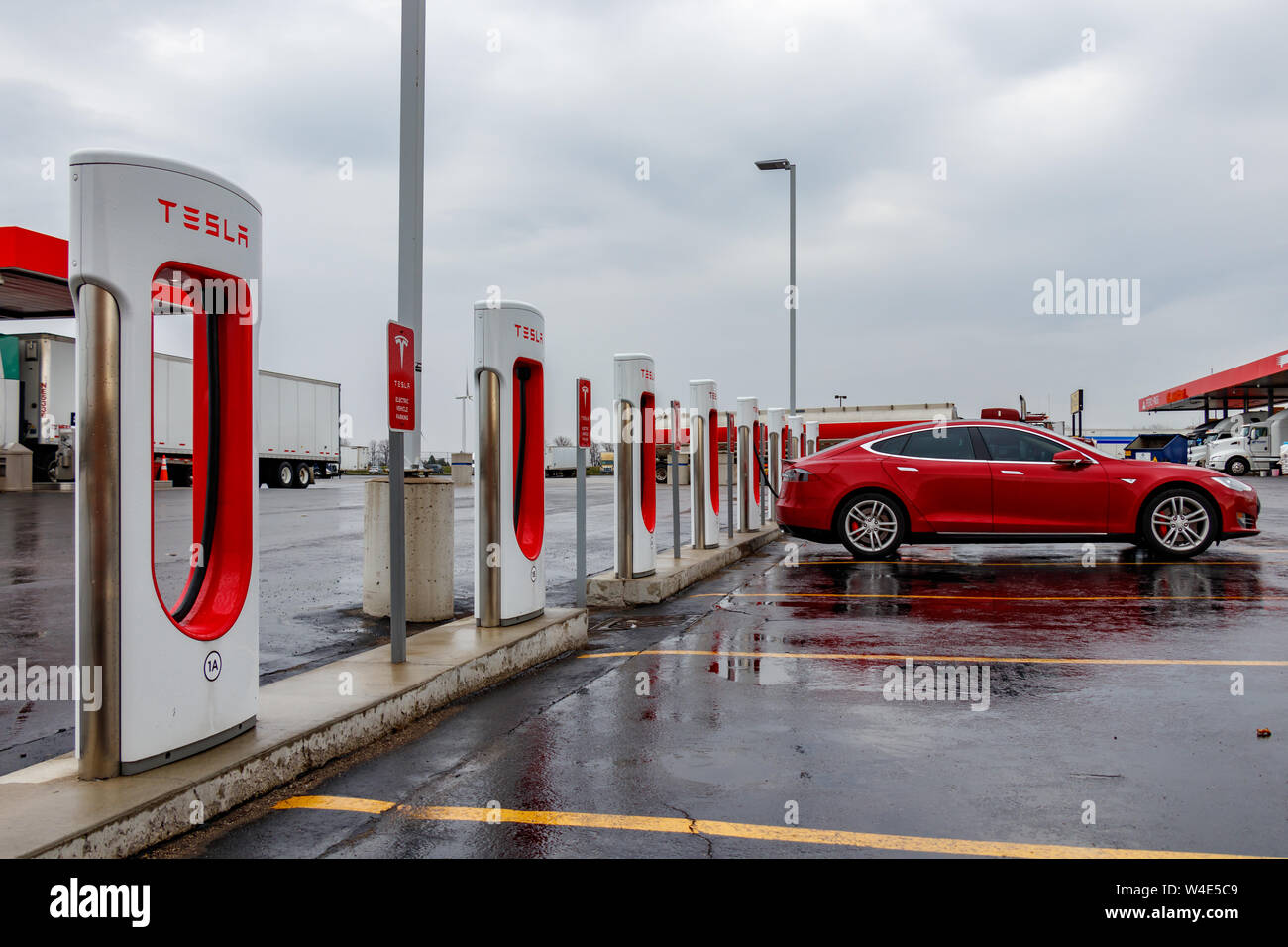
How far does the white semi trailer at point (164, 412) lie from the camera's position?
27766 mm

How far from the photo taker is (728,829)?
3410 millimetres

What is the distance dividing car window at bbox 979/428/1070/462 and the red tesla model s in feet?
0.04

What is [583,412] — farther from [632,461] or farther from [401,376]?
[401,376]

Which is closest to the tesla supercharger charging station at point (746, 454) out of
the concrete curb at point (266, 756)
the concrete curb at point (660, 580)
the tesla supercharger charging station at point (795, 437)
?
the concrete curb at point (660, 580)

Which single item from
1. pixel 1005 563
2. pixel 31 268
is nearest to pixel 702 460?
pixel 1005 563

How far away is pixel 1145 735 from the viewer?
4465 mm

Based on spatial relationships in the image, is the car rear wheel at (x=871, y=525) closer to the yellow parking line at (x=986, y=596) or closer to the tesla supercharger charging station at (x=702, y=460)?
the tesla supercharger charging station at (x=702, y=460)

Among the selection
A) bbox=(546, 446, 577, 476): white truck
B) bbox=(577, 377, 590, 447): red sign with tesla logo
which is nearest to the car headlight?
bbox=(577, 377, 590, 447): red sign with tesla logo

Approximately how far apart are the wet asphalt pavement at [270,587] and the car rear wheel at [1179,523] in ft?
20.2

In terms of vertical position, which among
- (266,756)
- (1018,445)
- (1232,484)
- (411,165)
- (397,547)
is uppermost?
(411,165)

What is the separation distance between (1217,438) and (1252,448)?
3564mm

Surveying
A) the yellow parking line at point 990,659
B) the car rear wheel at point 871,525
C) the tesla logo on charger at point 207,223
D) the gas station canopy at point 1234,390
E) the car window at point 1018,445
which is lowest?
the yellow parking line at point 990,659
